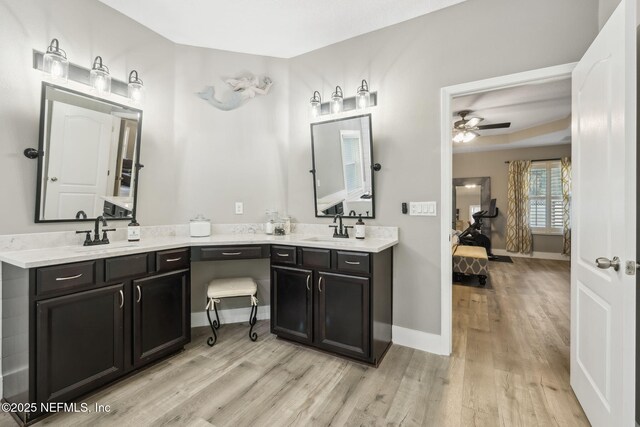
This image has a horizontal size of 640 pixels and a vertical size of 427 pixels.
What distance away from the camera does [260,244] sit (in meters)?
2.59

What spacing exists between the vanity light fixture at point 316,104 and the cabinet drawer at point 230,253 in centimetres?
145

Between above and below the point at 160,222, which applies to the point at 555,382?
below

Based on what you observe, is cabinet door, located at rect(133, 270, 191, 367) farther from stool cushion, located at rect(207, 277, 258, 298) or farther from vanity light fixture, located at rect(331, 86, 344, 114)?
vanity light fixture, located at rect(331, 86, 344, 114)

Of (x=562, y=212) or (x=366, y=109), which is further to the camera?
(x=562, y=212)

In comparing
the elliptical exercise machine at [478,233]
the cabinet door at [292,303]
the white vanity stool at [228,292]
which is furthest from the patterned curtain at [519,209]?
the white vanity stool at [228,292]

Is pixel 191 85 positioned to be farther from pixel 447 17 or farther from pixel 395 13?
pixel 447 17

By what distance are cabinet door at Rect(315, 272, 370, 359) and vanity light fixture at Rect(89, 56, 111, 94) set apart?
219cm

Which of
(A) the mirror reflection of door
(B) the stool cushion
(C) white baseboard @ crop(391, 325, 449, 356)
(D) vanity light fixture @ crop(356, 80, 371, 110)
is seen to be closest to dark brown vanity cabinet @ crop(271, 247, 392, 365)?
(C) white baseboard @ crop(391, 325, 449, 356)

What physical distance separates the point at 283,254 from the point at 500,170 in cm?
647

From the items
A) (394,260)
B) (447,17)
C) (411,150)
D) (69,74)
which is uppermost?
(447,17)

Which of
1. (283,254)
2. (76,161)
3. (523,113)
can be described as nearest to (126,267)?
(76,161)

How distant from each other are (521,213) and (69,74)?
311 inches

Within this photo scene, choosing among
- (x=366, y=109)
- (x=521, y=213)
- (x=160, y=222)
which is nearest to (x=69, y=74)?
(x=160, y=222)

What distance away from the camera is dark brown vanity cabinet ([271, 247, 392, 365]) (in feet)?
7.20
